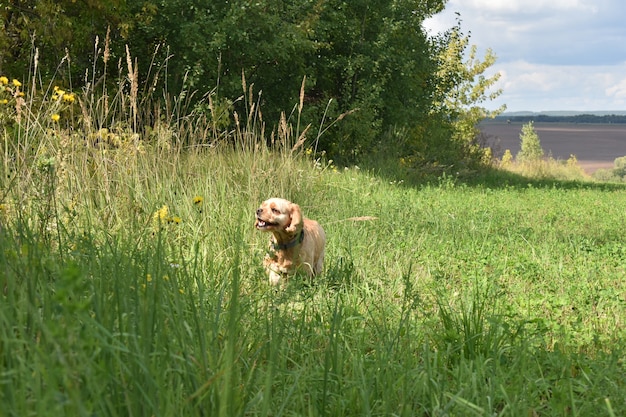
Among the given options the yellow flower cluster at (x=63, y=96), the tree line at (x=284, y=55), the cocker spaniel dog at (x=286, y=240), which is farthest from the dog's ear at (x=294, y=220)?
the tree line at (x=284, y=55)

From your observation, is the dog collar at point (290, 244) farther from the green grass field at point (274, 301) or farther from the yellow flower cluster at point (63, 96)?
the yellow flower cluster at point (63, 96)

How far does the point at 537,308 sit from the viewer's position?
4535 mm

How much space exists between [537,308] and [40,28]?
969 centimetres

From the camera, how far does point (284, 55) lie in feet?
46.8

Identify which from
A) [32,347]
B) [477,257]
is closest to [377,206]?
[477,257]

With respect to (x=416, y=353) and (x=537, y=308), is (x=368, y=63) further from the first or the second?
(x=416, y=353)

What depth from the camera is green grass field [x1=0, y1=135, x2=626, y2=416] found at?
178 centimetres

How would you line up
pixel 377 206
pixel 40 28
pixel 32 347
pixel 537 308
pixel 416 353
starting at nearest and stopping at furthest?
pixel 32 347 < pixel 416 353 < pixel 537 308 < pixel 377 206 < pixel 40 28

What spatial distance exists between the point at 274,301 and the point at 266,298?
1.23ft

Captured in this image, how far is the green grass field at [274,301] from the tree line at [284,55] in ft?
14.1

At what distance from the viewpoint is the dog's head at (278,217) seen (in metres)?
4.50

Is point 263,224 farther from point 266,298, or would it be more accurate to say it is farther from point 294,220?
point 266,298

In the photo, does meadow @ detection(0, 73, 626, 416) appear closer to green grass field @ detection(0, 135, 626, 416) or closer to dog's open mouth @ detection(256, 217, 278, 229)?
green grass field @ detection(0, 135, 626, 416)

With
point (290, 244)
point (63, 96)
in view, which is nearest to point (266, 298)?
point (290, 244)
